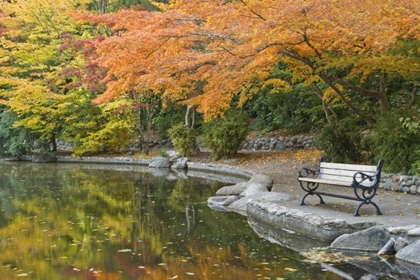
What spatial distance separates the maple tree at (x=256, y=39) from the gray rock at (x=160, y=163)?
6.23 meters

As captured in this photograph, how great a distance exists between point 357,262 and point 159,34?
5328 millimetres

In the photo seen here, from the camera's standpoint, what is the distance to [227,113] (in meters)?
17.2

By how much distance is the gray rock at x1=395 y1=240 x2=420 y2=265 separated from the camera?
201 inches

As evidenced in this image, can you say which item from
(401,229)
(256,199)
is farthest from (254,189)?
(401,229)

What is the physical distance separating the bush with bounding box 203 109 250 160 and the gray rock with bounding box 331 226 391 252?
34.1 feet

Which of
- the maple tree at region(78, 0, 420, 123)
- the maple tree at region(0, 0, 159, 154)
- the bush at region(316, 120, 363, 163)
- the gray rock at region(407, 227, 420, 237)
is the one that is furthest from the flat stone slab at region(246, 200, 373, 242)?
the maple tree at region(0, 0, 159, 154)

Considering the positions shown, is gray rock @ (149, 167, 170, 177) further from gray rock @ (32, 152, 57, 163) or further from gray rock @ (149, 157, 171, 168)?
gray rock @ (32, 152, 57, 163)

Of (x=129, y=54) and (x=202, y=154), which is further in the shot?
(x=202, y=154)

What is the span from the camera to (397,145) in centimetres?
909

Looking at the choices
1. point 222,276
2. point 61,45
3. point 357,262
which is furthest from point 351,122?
point 61,45

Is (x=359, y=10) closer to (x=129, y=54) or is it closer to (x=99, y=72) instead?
(x=129, y=54)

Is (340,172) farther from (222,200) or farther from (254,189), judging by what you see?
(222,200)

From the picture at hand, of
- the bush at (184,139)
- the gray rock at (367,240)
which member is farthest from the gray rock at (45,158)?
the gray rock at (367,240)

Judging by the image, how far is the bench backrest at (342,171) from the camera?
6.90 metres
